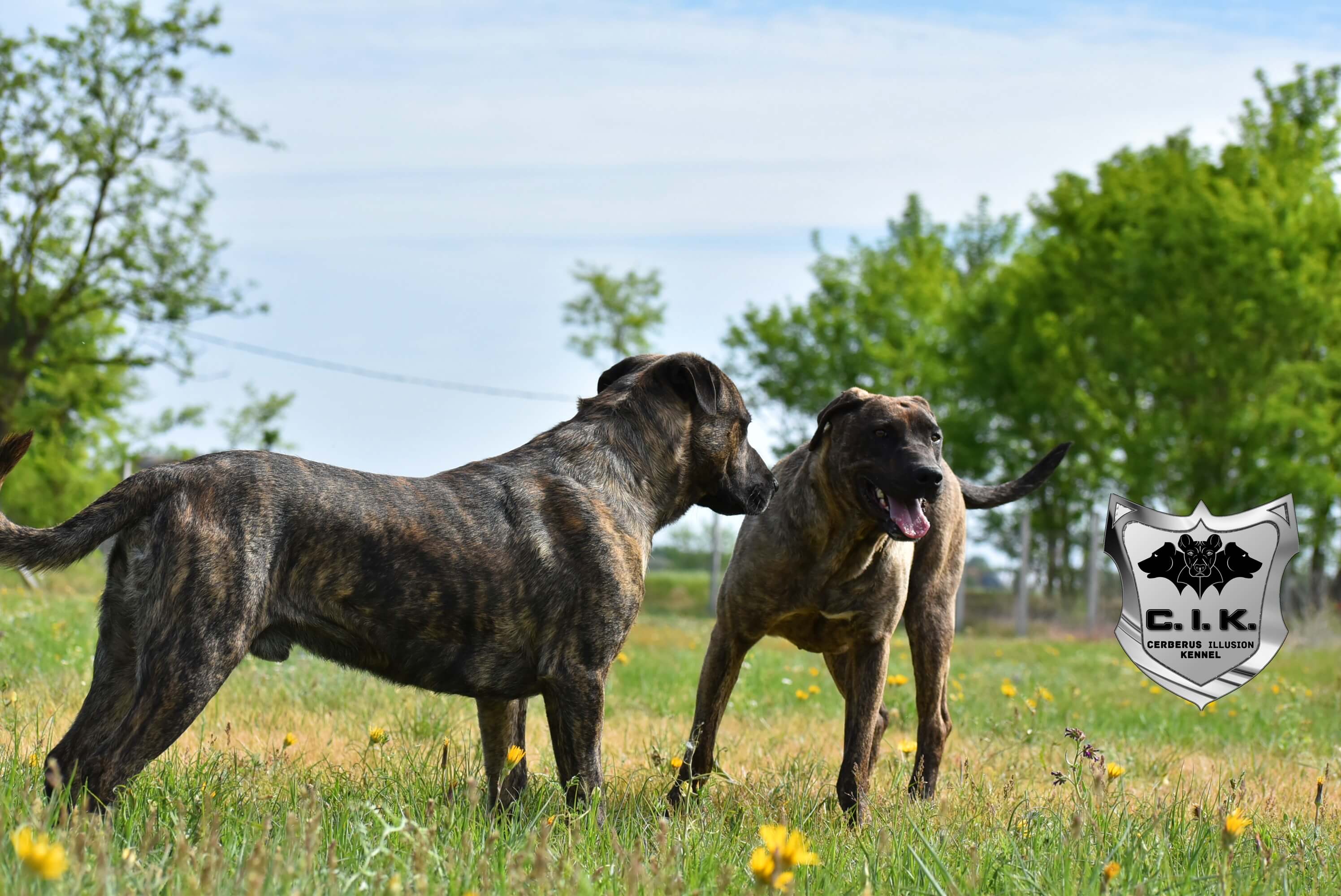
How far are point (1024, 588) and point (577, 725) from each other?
22470mm

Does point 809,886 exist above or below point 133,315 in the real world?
below

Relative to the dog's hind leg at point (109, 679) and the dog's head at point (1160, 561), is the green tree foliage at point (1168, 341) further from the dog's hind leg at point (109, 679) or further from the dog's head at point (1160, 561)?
the dog's hind leg at point (109, 679)

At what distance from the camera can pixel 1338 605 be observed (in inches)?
1029

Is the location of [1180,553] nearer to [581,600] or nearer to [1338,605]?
[581,600]

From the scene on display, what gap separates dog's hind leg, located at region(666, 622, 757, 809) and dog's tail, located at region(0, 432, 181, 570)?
2627mm

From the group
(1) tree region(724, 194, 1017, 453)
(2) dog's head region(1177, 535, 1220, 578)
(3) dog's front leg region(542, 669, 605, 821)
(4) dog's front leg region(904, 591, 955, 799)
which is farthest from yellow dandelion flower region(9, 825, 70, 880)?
(1) tree region(724, 194, 1017, 453)

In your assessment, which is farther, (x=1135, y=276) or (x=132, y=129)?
(x=132, y=129)

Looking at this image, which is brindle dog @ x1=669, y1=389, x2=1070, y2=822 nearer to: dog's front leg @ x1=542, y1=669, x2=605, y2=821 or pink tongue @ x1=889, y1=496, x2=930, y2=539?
pink tongue @ x1=889, y1=496, x2=930, y2=539

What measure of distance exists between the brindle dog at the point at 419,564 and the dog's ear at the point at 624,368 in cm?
4

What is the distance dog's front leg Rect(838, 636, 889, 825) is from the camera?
16.7 feet

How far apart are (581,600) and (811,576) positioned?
60.9 inches

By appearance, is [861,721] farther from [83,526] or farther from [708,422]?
[83,526]

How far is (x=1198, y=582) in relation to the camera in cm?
715

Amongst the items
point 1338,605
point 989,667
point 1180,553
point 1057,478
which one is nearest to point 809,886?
point 1180,553
